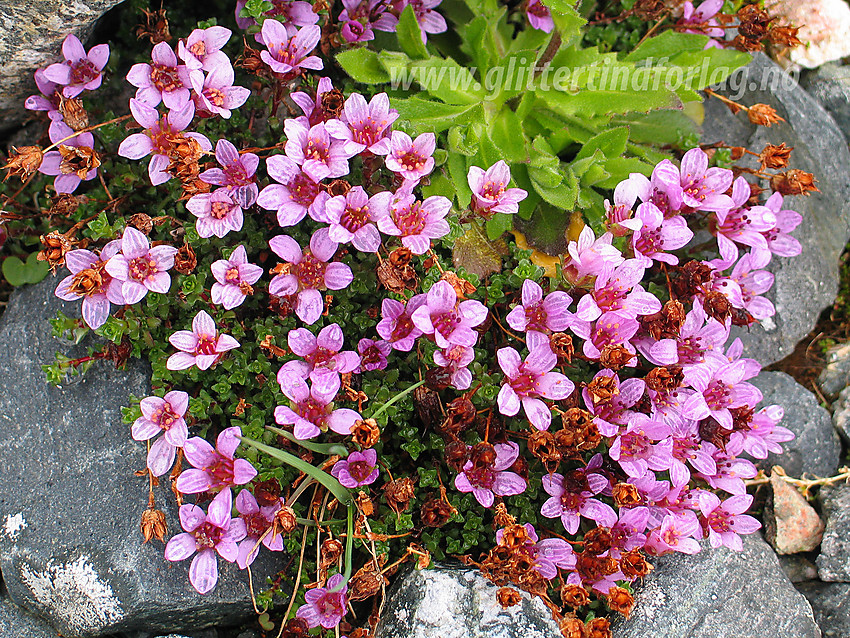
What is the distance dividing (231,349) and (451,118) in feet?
4.46

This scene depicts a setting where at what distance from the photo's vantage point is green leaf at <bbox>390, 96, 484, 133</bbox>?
296 centimetres

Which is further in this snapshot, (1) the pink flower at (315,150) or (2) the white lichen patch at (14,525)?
(2) the white lichen patch at (14,525)

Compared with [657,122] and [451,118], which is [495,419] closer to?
[451,118]

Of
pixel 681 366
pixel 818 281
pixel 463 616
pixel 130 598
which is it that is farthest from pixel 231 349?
pixel 818 281

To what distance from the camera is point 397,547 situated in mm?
2793

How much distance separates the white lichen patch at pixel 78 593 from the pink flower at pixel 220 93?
179 centimetres

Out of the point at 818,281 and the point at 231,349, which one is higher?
the point at 818,281

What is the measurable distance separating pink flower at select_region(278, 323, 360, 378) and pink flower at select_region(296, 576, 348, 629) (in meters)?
0.75

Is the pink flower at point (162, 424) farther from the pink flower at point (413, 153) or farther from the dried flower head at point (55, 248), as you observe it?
the pink flower at point (413, 153)

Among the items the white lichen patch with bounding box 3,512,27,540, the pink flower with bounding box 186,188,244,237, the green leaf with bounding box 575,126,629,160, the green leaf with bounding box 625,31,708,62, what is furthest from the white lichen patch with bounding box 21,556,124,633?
the green leaf with bounding box 625,31,708,62

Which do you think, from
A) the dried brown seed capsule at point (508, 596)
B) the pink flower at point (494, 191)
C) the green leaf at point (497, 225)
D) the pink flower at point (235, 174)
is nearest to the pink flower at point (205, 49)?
the pink flower at point (235, 174)

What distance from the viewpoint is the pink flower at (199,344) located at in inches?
100

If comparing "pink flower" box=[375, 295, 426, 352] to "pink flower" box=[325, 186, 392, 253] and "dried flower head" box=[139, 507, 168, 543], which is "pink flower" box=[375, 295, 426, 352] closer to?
"pink flower" box=[325, 186, 392, 253]

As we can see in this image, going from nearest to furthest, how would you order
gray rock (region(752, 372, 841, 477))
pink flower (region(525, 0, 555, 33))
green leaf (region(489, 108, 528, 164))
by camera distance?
green leaf (region(489, 108, 528, 164)) < pink flower (region(525, 0, 555, 33)) < gray rock (region(752, 372, 841, 477))
